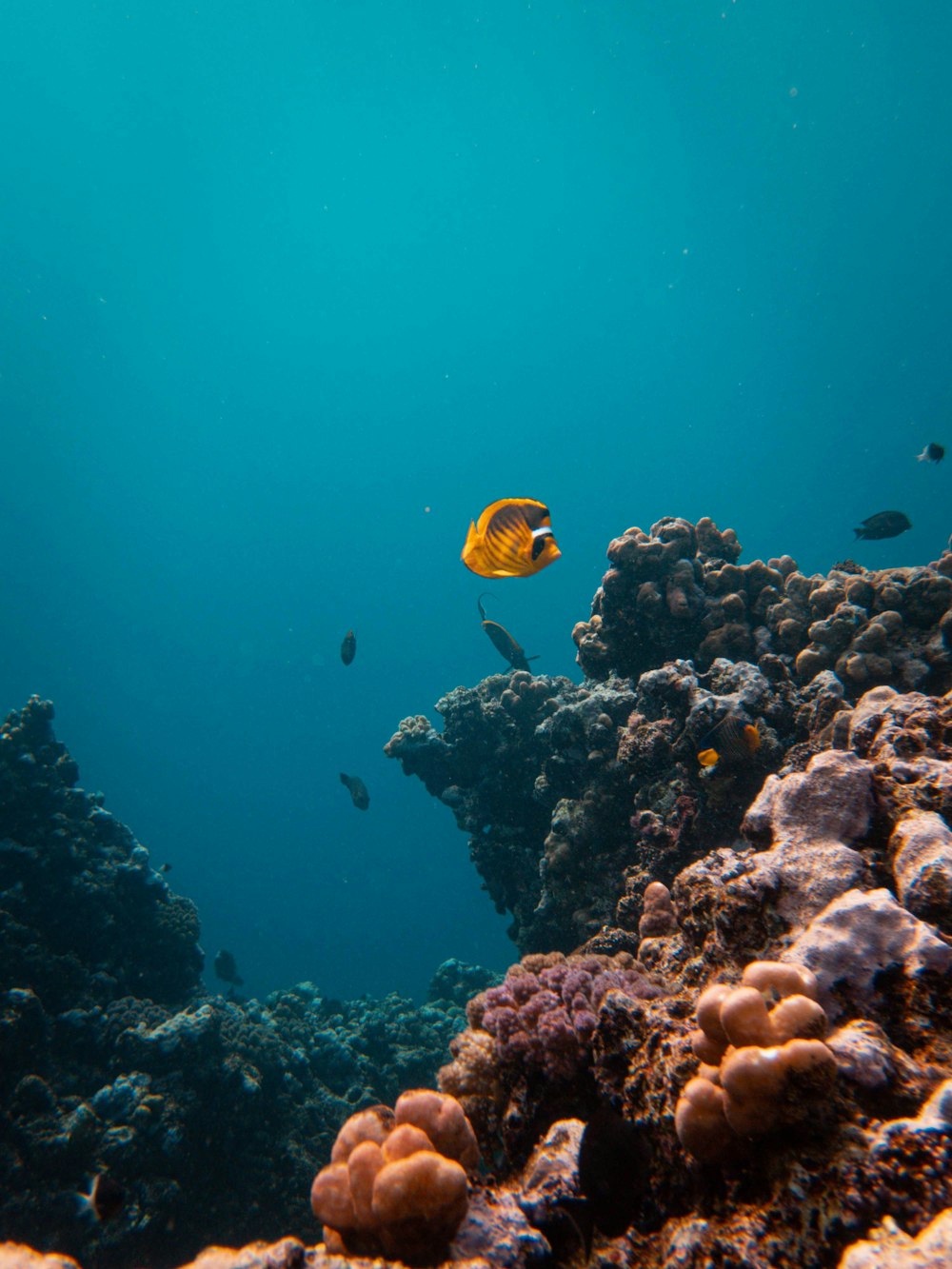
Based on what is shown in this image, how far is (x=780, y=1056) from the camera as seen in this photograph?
163 centimetres

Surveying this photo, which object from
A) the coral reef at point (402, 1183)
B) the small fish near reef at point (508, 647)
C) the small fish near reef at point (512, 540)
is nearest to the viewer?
the coral reef at point (402, 1183)

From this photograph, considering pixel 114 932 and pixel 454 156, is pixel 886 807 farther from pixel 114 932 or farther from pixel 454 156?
pixel 454 156

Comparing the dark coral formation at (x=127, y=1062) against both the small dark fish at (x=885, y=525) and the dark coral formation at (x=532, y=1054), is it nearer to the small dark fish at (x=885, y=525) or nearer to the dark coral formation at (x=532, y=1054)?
the dark coral formation at (x=532, y=1054)

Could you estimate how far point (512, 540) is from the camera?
148 inches

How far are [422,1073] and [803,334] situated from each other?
9405 cm

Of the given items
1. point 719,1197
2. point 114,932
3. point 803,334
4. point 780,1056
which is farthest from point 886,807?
point 803,334

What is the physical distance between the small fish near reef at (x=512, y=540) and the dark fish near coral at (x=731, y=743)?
249 centimetres

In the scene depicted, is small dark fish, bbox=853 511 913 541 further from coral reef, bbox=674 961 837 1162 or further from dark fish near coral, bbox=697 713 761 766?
coral reef, bbox=674 961 837 1162

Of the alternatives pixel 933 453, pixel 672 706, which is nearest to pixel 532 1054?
pixel 672 706

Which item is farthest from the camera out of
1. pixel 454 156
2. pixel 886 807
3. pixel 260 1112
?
pixel 454 156

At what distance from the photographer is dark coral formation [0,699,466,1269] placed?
6719 millimetres

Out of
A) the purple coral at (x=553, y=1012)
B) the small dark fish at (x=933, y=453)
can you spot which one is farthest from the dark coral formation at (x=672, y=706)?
the small dark fish at (x=933, y=453)

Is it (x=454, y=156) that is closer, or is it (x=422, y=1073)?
(x=422, y=1073)

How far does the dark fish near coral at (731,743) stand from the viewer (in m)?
4.96
